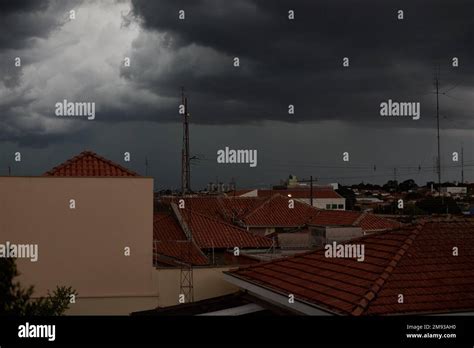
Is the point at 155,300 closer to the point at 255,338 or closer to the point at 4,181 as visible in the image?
the point at 4,181

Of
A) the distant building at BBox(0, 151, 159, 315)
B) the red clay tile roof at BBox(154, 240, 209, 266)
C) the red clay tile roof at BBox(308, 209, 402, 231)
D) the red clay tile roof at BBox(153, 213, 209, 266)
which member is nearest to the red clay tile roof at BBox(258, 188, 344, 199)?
the red clay tile roof at BBox(308, 209, 402, 231)

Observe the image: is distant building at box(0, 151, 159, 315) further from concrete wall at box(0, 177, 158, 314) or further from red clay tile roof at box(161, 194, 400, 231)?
red clay tile roof at box(161, 194, 400, 231)

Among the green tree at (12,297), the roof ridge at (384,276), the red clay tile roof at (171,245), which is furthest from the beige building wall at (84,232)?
the green tree at (12,297)

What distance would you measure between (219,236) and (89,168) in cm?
634

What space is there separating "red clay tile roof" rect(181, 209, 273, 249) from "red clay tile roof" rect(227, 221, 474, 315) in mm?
9097

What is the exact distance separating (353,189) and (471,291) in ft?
211

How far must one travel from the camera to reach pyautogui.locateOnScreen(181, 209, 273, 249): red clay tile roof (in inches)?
868

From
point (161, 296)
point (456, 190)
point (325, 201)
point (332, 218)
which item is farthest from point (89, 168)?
point (325, 201)

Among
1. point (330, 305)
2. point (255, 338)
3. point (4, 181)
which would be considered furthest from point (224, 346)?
point (4, 181)

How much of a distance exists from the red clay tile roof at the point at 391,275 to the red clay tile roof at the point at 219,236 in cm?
910

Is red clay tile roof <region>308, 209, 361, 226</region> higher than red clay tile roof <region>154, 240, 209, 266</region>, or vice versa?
red clay tile roof <region>308, 209, 361, 226</region>

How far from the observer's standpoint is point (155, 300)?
17.3 meters

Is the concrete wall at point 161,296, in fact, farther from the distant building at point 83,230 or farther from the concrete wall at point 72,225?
the concrete wall at point 72,225

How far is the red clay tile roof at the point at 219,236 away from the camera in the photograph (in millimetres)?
22047
